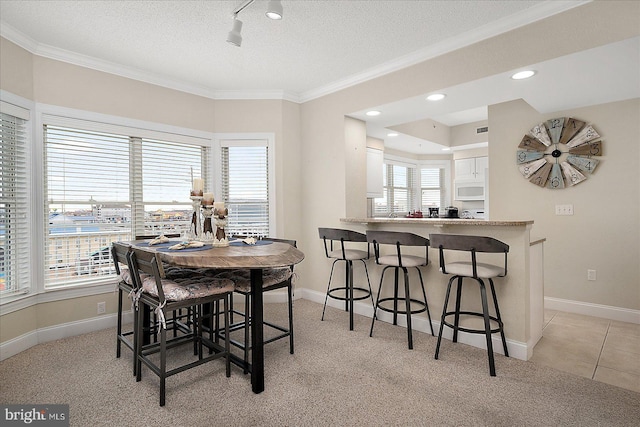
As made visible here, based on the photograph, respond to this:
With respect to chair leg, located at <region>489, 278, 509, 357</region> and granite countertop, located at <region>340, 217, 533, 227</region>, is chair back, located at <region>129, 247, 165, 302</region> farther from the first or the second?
chair leg, located at <region>489, 278, 509, 357</region>

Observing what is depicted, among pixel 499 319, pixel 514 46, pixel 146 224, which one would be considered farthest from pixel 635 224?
pixel 146 224

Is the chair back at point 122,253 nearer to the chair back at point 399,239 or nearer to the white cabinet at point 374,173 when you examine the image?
the chair back at point 399,239

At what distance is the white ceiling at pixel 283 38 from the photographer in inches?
99.7

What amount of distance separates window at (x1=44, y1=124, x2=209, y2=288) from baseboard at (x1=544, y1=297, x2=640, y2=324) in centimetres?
424

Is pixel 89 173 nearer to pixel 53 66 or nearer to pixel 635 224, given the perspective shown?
pixel 53 66

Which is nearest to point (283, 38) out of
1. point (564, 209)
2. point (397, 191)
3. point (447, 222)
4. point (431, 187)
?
point (447, 222)

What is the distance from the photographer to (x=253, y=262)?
6.30 ft

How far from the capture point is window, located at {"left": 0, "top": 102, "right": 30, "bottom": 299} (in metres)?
2.78

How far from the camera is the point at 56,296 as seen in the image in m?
3.13

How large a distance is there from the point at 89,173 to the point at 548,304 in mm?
5225

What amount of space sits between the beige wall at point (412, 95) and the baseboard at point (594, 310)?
65mm

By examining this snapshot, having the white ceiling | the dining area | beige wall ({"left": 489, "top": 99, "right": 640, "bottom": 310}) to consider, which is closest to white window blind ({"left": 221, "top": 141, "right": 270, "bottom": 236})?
the white ceiling

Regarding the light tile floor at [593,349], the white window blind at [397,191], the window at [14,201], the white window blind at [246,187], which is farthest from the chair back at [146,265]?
the white window blind at [397,191]

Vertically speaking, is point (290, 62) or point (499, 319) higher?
point (290, 62)
